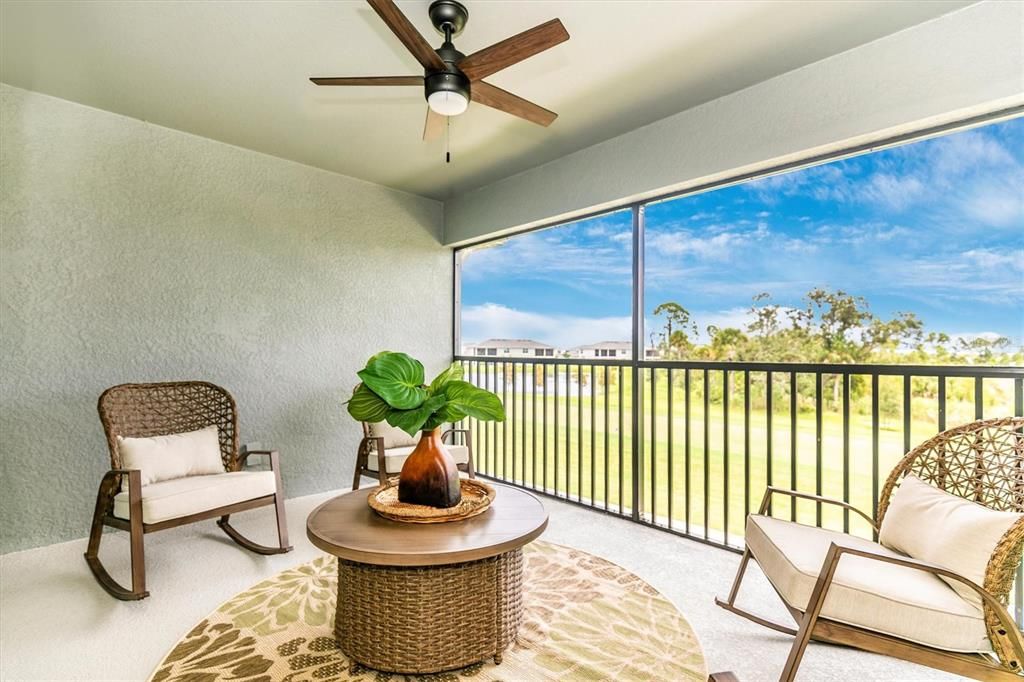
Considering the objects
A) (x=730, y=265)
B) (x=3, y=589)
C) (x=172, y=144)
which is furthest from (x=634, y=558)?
(x=172, y=144)

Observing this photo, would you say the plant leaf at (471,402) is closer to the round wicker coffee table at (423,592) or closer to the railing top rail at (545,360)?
the round wicker coffee table at (423,592)

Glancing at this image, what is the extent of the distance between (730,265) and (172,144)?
3736 millimetres

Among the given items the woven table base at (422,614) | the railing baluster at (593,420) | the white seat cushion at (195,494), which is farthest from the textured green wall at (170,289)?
the woven table base at (422,614)

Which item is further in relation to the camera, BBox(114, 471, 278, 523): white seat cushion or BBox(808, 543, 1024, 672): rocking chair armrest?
BBox(114, 471, 278, 523): white seat cushion

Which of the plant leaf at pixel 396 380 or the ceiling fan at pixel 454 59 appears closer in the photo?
the ceiling fan at pixel 454 59

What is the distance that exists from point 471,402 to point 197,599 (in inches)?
63.1

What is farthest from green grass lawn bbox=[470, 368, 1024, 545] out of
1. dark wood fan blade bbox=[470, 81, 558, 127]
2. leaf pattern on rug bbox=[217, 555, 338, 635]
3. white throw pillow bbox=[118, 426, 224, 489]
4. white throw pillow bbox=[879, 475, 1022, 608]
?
white throw pillow bbox=[118, 426, 224, 489]

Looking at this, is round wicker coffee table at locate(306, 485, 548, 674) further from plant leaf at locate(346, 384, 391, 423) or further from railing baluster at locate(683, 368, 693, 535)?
railing baluster at locate(683, 368, 693, 535)

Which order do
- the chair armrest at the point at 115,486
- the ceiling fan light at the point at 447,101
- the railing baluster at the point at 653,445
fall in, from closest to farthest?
the ceiling fan light at the point at 447,101 < the chair armrest at the point at 115,486 < the railing baluster at the point at 653,445

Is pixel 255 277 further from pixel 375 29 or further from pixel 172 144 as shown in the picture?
pixel 375 29

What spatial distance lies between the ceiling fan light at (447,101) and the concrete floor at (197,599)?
2338 mm

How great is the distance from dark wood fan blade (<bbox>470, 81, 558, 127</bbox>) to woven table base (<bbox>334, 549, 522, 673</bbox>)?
188 centimetres

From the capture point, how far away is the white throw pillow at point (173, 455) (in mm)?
2643

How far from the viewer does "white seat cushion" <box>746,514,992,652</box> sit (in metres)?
1.37
